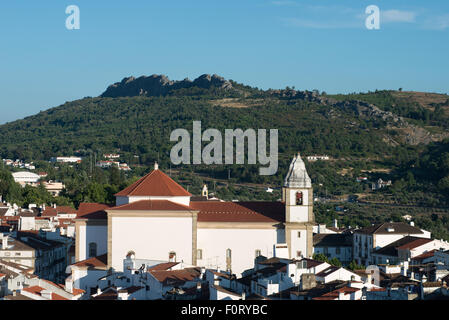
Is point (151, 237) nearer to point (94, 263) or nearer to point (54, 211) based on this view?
point (94, 263)

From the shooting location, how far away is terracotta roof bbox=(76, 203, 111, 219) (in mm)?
44781

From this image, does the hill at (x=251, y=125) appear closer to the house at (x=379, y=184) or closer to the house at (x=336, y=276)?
the house at (x=379, y=184)

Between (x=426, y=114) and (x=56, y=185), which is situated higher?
(x=426, y=114)

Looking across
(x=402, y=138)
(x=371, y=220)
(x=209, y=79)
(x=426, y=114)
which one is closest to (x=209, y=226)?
(x=371, y=220)

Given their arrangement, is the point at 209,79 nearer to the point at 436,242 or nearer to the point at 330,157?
the point at 330,157

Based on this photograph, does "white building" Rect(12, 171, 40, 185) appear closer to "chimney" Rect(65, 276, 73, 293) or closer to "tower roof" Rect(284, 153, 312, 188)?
"tower roof" Rect(284, 153, 312, 188)

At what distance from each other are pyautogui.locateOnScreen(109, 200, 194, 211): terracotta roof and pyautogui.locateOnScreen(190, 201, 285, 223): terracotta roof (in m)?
1.74

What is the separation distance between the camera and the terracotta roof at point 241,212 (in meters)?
44.9

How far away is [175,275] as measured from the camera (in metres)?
35.3

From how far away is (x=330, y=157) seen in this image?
366ft

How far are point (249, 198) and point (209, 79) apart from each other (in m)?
85.2

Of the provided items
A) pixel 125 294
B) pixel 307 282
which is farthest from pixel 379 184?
pixel 307 282

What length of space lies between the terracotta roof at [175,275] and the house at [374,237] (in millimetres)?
20609

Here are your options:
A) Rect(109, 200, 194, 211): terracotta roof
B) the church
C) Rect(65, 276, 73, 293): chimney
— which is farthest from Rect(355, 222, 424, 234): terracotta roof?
Rect(65, 276, 73, 293): chimney
